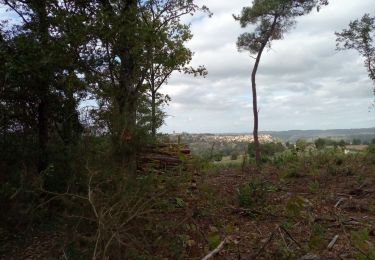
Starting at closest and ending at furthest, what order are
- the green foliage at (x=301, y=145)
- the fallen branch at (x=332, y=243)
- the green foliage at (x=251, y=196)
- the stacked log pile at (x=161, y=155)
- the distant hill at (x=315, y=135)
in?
1. the fallen branch at (x=332, y=243)
2. the green foliage at (x=251, y=196)
3. the stacked log pile at (x=161, y=155)
4. the green foliage at (x=301, y=145)
5. the distant hill at (x=315, y=135)

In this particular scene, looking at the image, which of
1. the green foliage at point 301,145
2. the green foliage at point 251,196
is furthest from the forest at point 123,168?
the green foliage at point 301,145

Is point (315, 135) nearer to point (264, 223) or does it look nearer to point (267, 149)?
point (267, 149)

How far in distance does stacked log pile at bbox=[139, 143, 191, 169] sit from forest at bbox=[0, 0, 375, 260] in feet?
0.09

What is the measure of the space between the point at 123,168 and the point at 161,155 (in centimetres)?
271

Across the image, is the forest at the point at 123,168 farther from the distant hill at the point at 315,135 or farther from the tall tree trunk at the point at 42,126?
the distant hill at the point at 315,135

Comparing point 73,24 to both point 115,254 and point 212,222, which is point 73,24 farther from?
point 115,254

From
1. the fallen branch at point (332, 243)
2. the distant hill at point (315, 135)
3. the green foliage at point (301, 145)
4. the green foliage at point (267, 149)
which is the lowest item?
the fallen branch at point (332, 243)

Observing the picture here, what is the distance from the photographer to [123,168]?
18.7ft

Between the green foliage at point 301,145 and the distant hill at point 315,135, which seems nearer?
the green foliage at point 301,145

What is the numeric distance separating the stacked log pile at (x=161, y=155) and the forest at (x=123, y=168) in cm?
3

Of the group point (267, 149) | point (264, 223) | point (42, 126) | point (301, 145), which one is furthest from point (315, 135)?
point (42, 126)

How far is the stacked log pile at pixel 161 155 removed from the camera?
798 centimetres

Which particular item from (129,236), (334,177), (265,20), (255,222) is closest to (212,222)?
(255,222)

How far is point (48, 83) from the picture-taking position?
27.3ft
